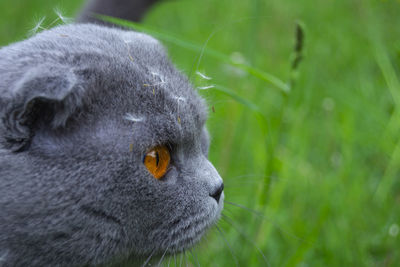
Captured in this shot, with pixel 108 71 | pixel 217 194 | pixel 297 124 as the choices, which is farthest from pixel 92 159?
pixel 297 124

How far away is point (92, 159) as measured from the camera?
4.91ft

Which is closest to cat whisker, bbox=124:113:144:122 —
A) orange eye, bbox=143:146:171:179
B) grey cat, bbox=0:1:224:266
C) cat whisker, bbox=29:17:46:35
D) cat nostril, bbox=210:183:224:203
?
grey cat, bbox=0:1:224:266

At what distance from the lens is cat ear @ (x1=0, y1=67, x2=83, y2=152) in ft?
4.49

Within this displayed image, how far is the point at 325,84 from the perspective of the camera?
4129mm

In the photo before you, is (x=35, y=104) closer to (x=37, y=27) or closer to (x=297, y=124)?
(x=37, y=27)

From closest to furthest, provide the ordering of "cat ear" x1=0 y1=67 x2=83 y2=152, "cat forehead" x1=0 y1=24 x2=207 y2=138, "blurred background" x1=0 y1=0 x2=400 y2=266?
1. "cat ear" x1=0 y1=67 x2=83 y2=152
2. "cat forehead" x1=0 y1=24 x2=207 y2=138
3. "blurred background" x1=0 y1=0 x2=400 y2=266

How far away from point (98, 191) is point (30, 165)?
22 centimetres

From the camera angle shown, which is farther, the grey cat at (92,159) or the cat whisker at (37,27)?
the cat whisker at (37,27)

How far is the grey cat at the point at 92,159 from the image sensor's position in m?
1.44

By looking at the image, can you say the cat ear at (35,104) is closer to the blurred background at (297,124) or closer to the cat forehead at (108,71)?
the cat forehead at (108,71)

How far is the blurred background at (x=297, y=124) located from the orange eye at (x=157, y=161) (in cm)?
36

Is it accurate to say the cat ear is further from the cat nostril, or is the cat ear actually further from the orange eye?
the cat nostril

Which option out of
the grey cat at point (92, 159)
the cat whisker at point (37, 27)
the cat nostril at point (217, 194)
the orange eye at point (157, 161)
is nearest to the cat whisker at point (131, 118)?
the grey cat at point (92, 159)

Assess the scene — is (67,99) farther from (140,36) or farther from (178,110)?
(140,36)
